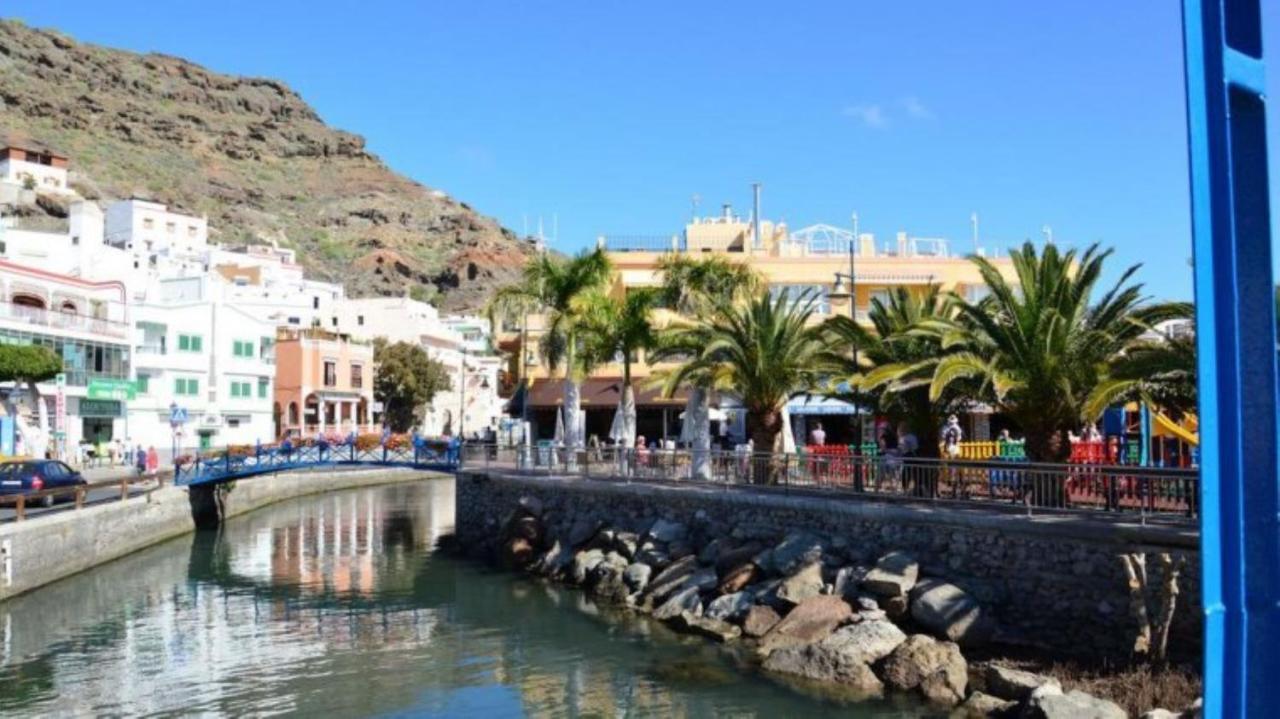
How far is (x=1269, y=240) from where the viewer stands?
4629 mm

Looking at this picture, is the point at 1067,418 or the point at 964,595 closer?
the point at 964,595

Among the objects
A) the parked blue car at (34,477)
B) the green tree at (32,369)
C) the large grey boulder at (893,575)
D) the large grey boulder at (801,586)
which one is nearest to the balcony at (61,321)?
the green tree at (32,369)

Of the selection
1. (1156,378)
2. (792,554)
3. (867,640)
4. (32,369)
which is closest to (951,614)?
(867,640)

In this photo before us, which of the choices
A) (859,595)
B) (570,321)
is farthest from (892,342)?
(570,321)

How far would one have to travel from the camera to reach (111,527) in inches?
1270

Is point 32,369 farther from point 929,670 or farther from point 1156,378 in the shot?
point 1156,378

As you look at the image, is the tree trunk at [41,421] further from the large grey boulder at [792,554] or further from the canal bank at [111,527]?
the large grey boulder at [792,554]

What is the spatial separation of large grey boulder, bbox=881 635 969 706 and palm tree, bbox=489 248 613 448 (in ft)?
63.3

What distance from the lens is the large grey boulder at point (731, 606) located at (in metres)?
21.0

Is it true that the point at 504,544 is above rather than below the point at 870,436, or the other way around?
below

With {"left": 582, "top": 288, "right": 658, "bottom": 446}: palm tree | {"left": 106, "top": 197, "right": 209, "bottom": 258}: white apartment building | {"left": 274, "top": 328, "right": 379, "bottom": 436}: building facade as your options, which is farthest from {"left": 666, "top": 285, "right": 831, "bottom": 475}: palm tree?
{"left": 106, "top": 197, "right": 209, "bottom": 258}: white apartment building

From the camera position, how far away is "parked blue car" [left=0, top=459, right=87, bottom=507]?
31188 mm

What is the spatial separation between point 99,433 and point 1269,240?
6034cm

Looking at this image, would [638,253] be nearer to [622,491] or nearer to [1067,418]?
[622,491]
